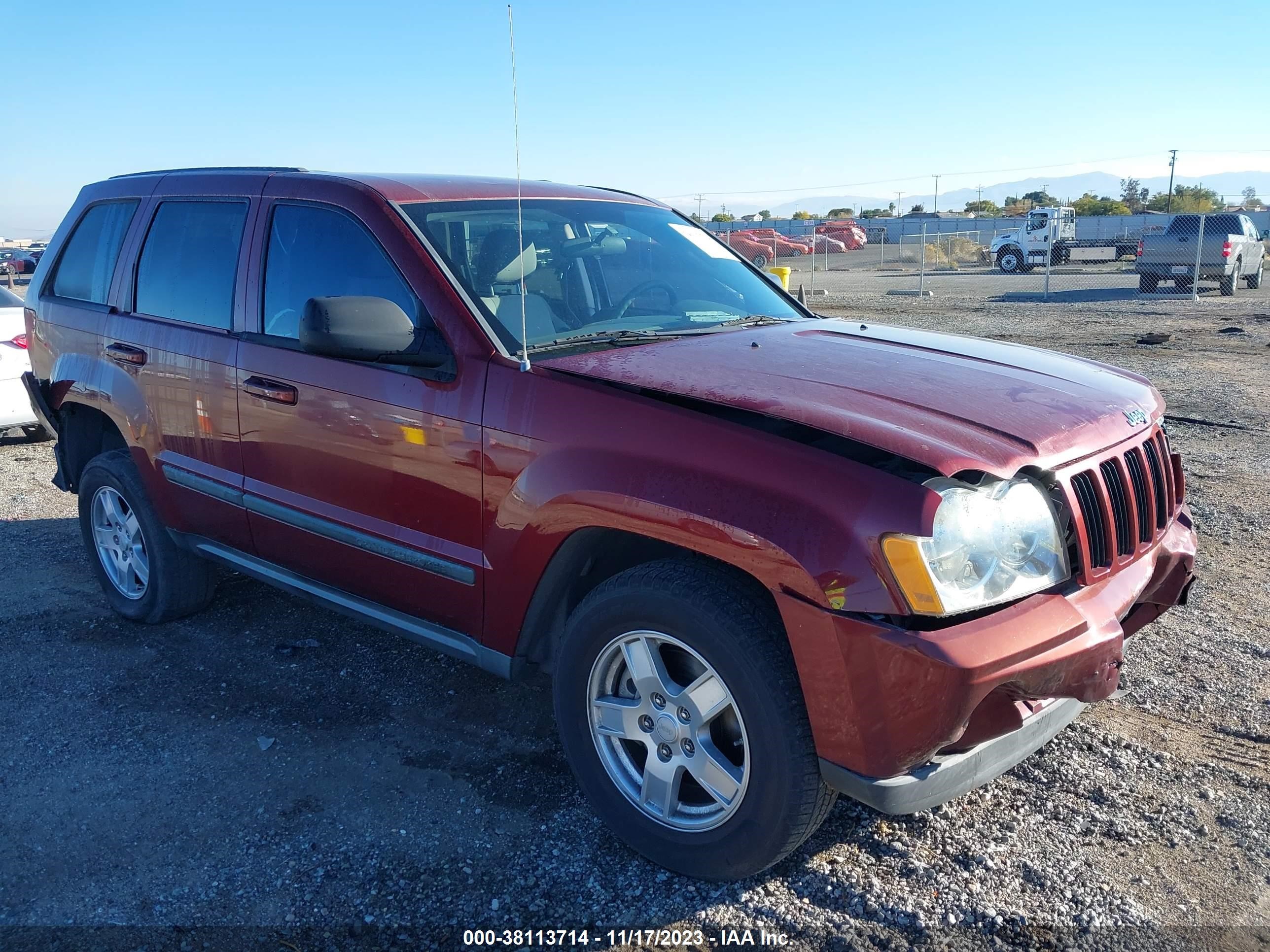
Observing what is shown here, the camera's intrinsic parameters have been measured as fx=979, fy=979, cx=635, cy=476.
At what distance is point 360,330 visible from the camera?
3057 millimetres

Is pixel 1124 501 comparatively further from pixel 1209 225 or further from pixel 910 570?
pixel 1209 225

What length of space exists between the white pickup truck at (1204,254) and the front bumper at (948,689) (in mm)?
21126

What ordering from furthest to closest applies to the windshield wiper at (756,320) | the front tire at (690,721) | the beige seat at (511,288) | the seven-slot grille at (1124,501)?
the windshield wiper at (756,320), the beige seat at (511,288), the seven-slot grille at (1124,501), the front tire at (690,721)

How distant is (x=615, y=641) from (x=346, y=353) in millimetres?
1264

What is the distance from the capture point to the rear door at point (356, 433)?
124 inches

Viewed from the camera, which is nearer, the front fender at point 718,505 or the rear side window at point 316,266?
the front fender at point 718,505

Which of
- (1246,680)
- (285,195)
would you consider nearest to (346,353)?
(285,195)

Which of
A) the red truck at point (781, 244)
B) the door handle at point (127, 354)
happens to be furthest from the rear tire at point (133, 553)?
the red truck at point (781, 244)

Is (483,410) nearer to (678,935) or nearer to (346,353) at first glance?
(346,353)

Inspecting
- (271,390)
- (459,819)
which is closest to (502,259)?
(271,390)

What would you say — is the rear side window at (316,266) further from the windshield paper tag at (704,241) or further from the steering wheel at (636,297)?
the windshield paper tag at (704,241)

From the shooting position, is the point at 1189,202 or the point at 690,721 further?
the point at 1189,202

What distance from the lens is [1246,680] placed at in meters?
3.84

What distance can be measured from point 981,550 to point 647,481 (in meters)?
0.86
